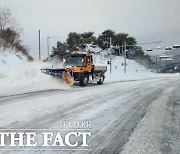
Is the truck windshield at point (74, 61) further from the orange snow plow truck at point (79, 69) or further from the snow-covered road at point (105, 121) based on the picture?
the snow-covered road at point (105, 121)

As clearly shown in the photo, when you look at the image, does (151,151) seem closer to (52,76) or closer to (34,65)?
(52,76)

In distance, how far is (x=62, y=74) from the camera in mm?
23859

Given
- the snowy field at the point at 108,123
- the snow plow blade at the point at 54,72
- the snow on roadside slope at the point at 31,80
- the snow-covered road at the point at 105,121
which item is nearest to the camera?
the snowy field at the point at 108,123

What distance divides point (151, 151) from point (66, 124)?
306 cm

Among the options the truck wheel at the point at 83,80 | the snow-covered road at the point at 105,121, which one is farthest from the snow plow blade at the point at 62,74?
the snow-covered road at the point at 105,121

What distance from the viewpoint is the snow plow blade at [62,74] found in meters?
23.7

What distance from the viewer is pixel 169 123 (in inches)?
372

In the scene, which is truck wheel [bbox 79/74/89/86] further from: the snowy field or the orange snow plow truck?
the snowy field

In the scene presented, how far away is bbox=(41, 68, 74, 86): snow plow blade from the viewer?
23675 mm

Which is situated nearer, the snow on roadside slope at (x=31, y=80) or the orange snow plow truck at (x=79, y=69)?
the snow on roadside slope at (x=31, y=80)

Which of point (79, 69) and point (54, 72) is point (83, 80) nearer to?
point (79, 69)

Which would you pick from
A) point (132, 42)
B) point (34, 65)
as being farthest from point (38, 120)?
point (132, 42)

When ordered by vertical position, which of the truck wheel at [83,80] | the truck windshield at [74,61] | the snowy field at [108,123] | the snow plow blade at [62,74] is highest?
the truck windshield at [74,61]

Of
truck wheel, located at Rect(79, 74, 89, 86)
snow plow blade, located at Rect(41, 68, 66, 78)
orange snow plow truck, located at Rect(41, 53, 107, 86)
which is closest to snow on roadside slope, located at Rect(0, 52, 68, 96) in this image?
snow plow blade, located at Rect(41, 68, 66, 78)
